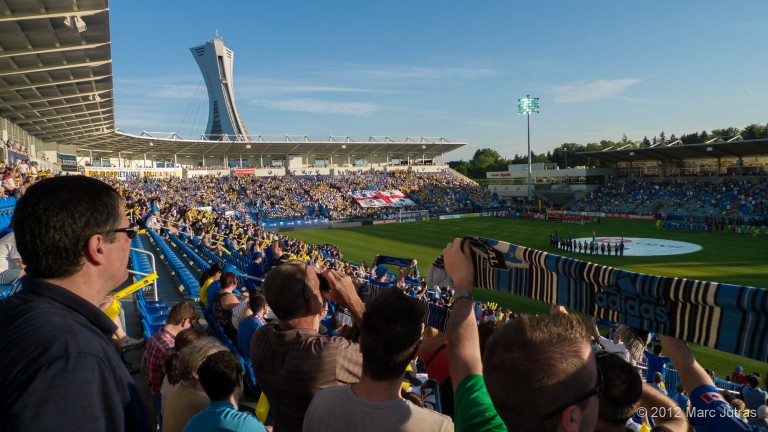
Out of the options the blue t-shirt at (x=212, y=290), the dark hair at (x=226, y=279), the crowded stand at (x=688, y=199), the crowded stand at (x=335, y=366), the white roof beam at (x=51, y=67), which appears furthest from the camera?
the crowded stand at (x=688, y=199)

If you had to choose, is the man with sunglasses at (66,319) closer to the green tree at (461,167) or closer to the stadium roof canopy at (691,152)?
the stadium roof canopy at (691,152)

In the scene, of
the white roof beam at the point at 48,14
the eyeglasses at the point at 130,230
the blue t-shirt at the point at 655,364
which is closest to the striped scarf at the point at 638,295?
the eyeglasses at the point at 130,230

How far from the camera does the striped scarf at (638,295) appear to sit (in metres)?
2.34

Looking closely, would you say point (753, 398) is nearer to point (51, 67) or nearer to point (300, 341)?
point (300, 341)

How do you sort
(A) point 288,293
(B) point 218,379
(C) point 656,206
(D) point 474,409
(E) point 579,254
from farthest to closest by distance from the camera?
(C) point 656,206 < (E) point 579,254 < (A) point 288,293 < (B) point 218,379 < (D) point 474,409

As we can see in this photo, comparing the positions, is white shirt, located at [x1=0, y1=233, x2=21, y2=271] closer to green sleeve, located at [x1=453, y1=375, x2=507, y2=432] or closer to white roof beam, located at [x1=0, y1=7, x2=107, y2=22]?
green sleeve, located at [x1=453, y1=375, x2=507, y2=432]

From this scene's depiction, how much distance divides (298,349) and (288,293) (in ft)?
1.25

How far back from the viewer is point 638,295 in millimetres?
2742

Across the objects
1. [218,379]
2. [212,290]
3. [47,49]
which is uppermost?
[47,49]

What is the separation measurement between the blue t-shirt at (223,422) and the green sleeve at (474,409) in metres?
1.27

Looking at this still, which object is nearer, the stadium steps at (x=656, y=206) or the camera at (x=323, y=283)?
the camera at (x=323, y=283)

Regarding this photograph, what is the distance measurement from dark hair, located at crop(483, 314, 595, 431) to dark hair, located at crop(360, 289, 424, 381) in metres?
0.53

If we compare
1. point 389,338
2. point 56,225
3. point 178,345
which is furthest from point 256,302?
point 56,225

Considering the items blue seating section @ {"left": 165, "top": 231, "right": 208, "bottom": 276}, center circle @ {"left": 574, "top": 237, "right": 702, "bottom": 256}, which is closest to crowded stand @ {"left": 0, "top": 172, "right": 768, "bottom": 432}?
blue seating section @ {"left": 165, "top": 231, "right": 208, "bottom": 276}
